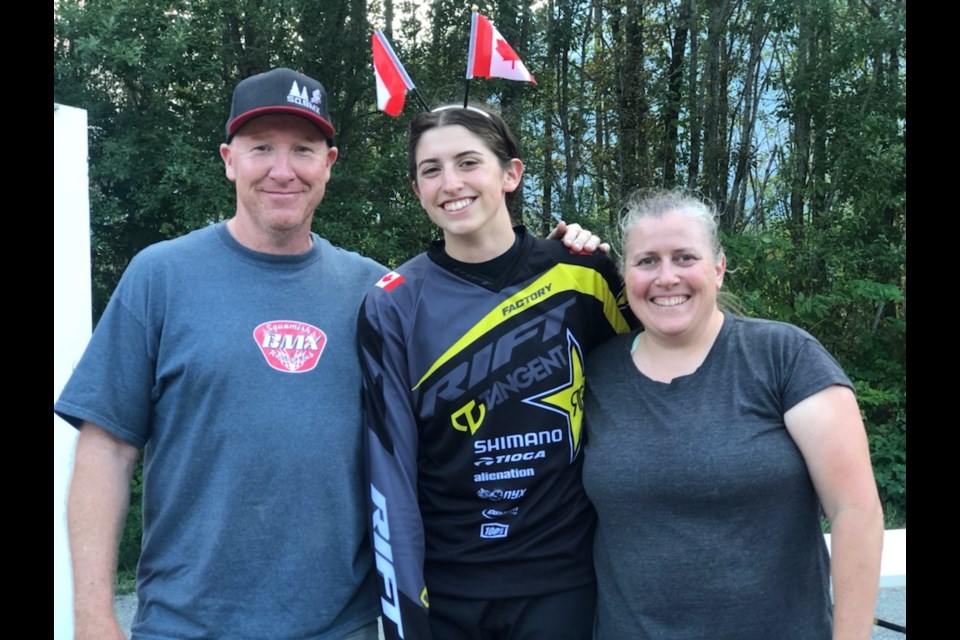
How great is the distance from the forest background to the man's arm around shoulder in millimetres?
4750

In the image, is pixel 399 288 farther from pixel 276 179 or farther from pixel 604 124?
pixel 604 124

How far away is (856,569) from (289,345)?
5.18ft

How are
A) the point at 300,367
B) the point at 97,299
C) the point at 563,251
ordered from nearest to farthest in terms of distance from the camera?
the point at 300,367 < the point at 563,251 < the point at 97,299

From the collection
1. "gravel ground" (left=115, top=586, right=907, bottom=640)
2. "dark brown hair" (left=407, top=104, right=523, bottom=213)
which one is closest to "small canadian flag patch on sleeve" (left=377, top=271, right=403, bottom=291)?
"dark brown hair" (left=407, top=104, right=523, bottom=213)

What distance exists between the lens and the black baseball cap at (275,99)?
2500 millimetres

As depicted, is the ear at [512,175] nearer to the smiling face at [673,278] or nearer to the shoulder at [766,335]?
the smiling face at [673,278]

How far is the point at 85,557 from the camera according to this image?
2.21 meters

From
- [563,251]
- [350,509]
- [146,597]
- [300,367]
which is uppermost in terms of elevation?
[563,251]

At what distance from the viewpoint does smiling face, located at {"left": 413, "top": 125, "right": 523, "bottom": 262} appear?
101 inches

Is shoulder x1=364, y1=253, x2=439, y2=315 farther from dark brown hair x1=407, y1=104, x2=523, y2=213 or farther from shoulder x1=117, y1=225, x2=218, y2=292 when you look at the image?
shoulder x1=117, y1=225, x2=218, y2=292

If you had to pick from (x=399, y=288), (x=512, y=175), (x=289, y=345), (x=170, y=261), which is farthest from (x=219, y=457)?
(x=512, y=175)

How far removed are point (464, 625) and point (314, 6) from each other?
734 centimetres

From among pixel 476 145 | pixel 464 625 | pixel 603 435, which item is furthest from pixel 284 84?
pixel 464 625
